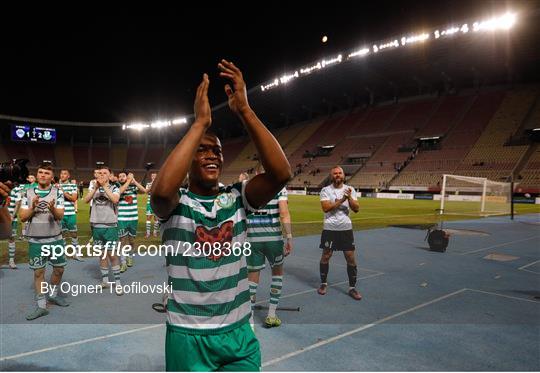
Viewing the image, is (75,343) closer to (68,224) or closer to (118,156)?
(68,224)

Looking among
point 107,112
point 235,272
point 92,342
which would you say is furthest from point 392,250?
point 107,112

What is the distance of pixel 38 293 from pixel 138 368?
2.87 m

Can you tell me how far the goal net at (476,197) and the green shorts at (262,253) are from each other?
14245mm

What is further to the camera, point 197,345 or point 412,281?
point 412,281

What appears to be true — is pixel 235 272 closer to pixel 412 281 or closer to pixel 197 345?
pixel 197 345

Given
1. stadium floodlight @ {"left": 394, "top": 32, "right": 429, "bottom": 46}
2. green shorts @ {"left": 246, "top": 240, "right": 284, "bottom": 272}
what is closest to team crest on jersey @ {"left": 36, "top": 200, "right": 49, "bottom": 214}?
green shorts @ {"left": 246, "top": 240, "right": 284, "bottom": 272}

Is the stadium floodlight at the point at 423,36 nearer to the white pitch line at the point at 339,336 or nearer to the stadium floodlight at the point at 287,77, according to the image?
the stadium floodlight at the point at 287,77

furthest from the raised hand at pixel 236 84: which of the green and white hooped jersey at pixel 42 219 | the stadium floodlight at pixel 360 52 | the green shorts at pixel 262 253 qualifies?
the stadium floodlight at pixel 360 52

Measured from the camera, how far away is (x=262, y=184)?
7.94 ft

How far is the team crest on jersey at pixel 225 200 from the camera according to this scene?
248 centimetres

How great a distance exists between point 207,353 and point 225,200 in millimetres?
935

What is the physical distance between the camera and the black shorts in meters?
7.40

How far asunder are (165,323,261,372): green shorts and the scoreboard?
7137 centimetres

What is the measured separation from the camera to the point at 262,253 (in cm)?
625
